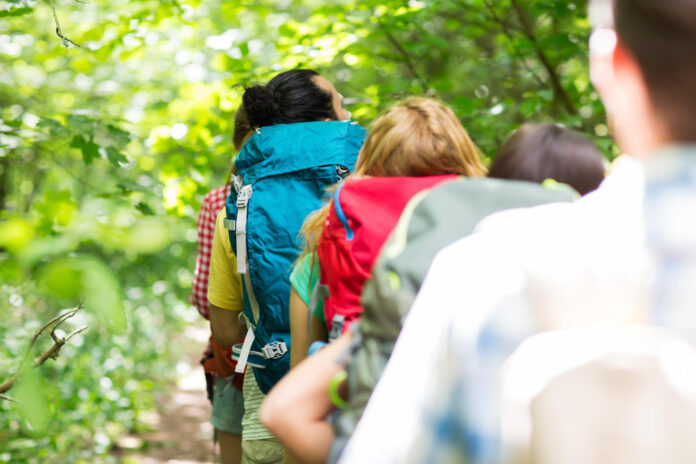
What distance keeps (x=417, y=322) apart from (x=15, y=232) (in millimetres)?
711

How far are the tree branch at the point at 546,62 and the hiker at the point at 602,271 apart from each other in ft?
10.7

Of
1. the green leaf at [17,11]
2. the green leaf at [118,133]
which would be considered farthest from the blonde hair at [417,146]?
the green leaf at [118,133]

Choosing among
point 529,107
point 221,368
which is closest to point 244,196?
point 221,368

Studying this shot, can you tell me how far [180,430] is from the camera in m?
6.27

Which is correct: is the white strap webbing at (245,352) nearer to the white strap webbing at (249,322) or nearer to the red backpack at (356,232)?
the white strap webbing at (249,322)

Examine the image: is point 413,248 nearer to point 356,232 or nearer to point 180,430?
point 356,232

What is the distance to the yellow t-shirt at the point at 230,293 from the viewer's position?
8.97 ft

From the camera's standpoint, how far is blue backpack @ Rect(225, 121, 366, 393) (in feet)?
7.88

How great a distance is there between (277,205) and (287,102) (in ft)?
1.62

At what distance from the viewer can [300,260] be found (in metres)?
A: 2.03

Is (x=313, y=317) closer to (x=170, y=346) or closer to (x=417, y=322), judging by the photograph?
(x=417, y=322)

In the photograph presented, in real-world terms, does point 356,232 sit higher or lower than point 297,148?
higher

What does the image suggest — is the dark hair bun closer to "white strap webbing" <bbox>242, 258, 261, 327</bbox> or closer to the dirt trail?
"white strap webbing" <bbox>242, 258, 261, 327</bbox>

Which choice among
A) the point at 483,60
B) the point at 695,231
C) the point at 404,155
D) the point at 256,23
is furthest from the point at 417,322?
the point at 256,23
